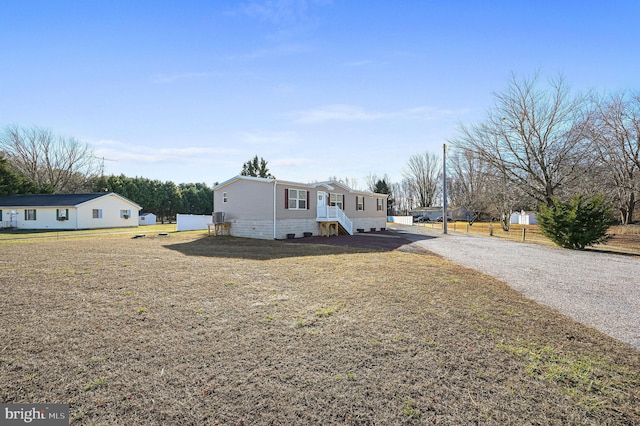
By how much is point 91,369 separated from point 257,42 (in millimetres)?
11769

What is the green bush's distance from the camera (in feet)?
47.1

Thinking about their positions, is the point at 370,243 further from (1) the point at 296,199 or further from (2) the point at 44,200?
(2) the point at 44,200

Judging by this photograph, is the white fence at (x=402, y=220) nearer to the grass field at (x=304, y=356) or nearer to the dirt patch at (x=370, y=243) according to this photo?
the dirt patch at (x=370, y=243)

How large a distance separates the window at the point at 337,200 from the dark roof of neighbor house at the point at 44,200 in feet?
77.5

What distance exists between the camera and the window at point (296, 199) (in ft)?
62.1

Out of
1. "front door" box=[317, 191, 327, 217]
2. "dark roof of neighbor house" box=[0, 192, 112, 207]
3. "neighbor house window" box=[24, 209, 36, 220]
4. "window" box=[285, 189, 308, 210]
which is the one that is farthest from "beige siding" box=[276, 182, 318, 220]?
"neighbor house window" box=[24, 209, 36, 220]

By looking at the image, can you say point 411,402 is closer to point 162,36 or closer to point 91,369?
point 91,369

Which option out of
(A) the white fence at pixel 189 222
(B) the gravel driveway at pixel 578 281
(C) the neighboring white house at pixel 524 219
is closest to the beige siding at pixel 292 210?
(B) the gravel driveway at pixel 578 281

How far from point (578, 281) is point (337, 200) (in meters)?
16.2

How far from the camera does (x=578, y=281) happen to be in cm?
812

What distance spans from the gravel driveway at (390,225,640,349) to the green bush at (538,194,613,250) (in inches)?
49.4

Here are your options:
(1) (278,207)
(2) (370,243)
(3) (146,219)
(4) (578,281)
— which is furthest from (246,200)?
(3) (146,219)

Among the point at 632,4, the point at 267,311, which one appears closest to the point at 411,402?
the point at 267,311

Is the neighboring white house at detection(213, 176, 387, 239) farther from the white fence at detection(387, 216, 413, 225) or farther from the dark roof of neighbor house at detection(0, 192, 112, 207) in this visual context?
the white fence at detection(387, 216, 413, 225)
